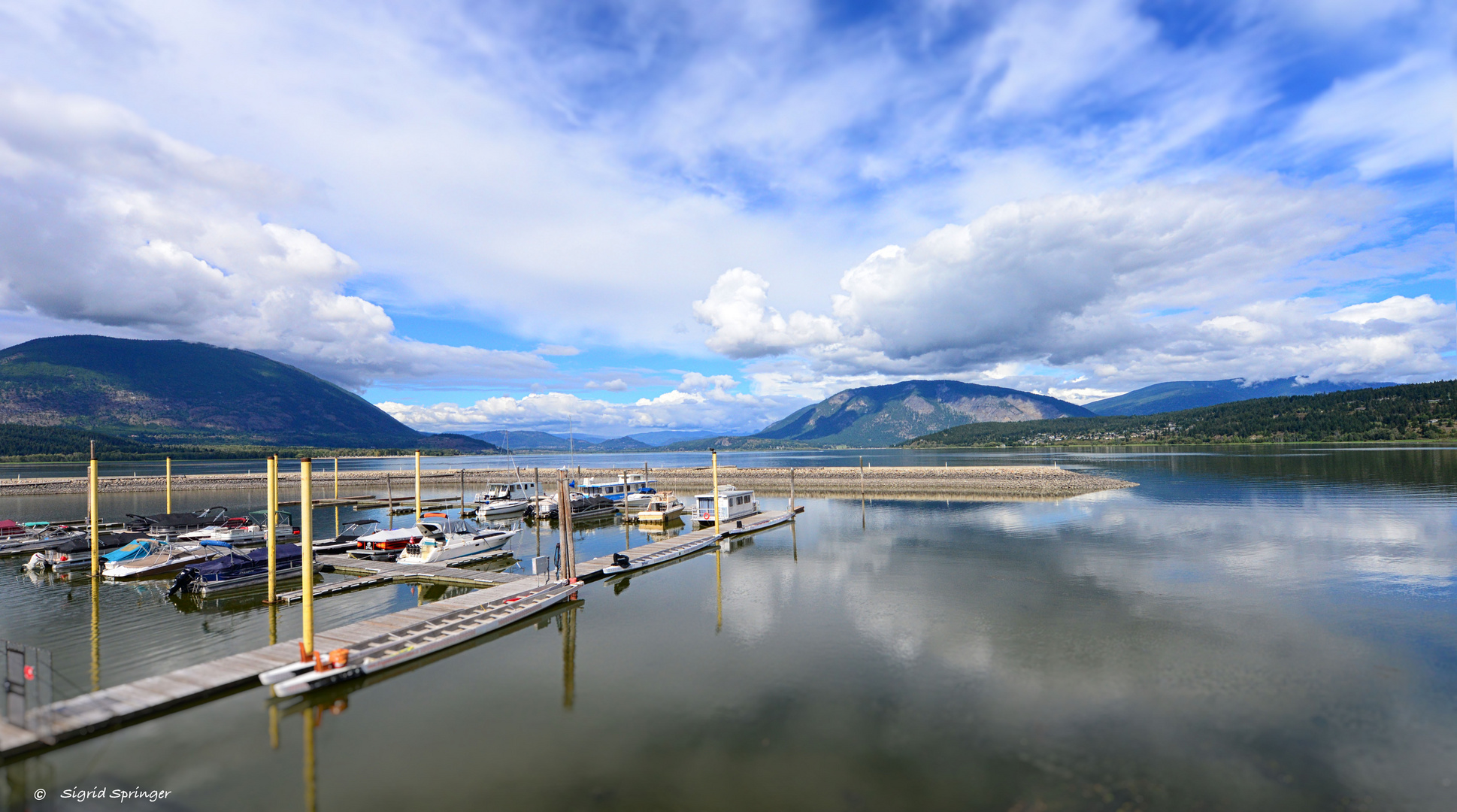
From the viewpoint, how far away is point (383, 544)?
141ft

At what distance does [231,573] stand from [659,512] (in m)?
34.3

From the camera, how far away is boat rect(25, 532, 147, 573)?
1460 inches

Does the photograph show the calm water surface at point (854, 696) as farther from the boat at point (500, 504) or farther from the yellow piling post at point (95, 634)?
the boat at point (500, 504)

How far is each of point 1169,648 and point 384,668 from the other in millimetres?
27988

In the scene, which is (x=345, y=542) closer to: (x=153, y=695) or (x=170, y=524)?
(x=170, y=524)

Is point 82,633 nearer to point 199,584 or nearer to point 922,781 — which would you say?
point 199,584

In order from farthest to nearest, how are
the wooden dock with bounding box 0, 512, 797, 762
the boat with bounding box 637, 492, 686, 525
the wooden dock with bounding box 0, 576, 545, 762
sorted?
the boat with bounding box 637, 492, 686, 525, the wooden dock with bounding box 0, 512, 797, 762, the wooden dock with bounding box 0, 576, 545, 762

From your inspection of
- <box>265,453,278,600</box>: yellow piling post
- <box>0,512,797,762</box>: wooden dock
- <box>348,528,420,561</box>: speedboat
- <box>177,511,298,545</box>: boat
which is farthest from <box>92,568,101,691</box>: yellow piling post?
<box>348,528,420,561</box>: speedboat

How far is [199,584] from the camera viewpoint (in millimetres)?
31484

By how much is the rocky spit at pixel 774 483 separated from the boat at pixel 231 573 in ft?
148

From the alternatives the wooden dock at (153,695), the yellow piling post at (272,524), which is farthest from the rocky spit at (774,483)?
the wooden dock at (153,695)

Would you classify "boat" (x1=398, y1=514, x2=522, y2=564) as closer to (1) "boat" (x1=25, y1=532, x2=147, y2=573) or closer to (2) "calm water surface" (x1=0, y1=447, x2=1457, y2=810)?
(2) "calm water surface" (x1=0, y1=447, x2=1457, y2=810)

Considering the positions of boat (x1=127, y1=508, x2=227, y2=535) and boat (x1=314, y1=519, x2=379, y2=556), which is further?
boat (x1=127, y1=508, x2=227, y2=535)

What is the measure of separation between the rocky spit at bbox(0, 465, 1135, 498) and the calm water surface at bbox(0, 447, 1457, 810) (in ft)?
154
